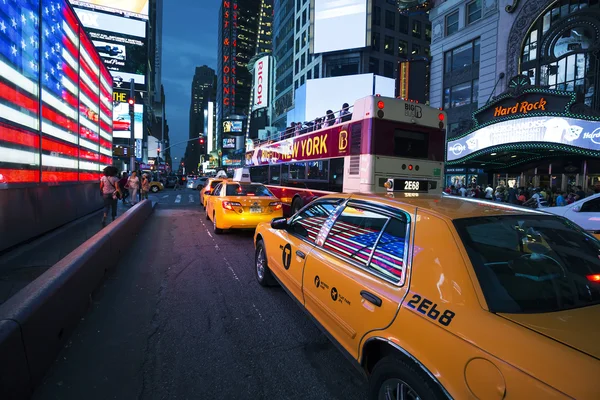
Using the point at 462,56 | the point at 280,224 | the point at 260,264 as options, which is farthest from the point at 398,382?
the point at 462,56

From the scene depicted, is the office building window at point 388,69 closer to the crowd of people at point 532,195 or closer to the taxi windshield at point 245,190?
the crowd of people at point 532,195

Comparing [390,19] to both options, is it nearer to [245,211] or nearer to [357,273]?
[245,211]

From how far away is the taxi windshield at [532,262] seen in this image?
6.00ft

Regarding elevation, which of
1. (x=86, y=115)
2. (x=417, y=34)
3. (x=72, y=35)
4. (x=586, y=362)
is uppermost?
(x=417, y=34)

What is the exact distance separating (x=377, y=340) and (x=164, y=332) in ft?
8.33

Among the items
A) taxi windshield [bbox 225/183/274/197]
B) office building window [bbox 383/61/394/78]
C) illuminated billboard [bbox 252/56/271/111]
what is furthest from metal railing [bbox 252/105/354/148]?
illuminated billboard [bbox 252/56/271/111]

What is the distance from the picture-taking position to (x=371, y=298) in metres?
2.32

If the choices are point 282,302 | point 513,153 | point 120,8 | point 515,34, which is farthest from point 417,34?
point 282,302

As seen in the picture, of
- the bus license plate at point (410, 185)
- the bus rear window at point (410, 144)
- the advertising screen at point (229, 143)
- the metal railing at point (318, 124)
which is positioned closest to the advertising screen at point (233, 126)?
the advertising screen at point (229, 143)

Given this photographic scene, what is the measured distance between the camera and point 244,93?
5620 inches

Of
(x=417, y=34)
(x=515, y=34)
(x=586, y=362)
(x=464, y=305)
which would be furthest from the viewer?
(x=417, y=34)

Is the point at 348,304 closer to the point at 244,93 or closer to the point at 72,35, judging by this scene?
the point at 72,35

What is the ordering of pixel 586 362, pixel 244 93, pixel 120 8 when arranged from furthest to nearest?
pixel 244 93
pixel 120 8
pixel 586 362

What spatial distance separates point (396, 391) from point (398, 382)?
0.09m
